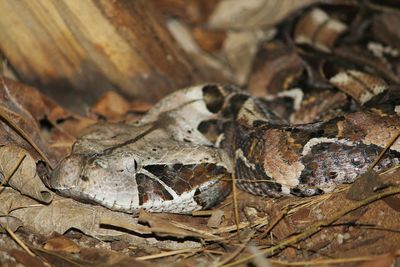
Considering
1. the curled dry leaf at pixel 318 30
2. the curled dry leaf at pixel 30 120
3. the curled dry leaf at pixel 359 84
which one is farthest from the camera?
the curled dry leaf at pixel 318 30

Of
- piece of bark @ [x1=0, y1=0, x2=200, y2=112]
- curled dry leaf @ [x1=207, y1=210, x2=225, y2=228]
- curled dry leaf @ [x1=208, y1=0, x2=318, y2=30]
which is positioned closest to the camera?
curled dry leaf @ [x1=207, y1=210, x2=225, y2=228]

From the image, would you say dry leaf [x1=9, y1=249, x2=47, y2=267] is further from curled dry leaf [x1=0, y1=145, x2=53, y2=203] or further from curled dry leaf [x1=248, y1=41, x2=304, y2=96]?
curled dry leaf [x1=248, y1=41, x2=304, y2=96]

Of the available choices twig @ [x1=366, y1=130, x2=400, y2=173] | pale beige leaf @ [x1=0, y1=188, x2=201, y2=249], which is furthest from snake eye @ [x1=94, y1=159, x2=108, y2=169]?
twig @ [x1=366, y1=130, x2=400, y2=173]

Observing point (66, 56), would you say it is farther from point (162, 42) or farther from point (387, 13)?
point (387, 13)

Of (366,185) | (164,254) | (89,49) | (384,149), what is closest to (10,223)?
(164,254)

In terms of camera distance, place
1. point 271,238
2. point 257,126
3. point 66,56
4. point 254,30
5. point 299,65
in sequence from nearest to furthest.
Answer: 1. point 271,238
2. point 257,126
3. point 66,56
4. point 299,65
5. point 254,30

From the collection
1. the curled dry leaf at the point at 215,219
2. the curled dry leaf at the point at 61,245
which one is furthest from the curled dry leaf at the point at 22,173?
the curled dry leaf at the point at 215,219

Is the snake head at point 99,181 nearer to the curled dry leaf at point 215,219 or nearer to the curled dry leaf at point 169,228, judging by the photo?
the curled dry leaf at point 169,228

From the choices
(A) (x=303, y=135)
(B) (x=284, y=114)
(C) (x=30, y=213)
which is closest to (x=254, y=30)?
(B) (x=284, y=114)
